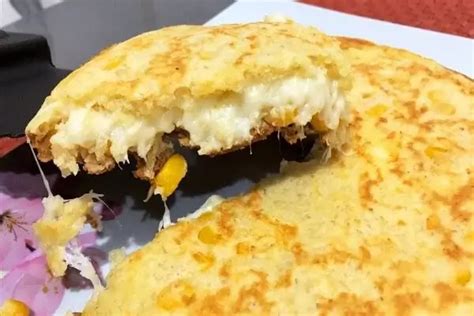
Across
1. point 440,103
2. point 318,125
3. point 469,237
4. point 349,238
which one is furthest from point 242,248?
point 440,103

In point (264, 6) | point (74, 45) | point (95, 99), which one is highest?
point (95, 99)

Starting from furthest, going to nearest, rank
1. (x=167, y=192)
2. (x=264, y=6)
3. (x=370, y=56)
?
1. (x=264, y=6)
2. (x=370, y=56)
3. (x=167, y=192)

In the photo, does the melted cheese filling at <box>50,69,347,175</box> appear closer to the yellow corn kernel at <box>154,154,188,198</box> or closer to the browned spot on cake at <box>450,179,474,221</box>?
the yellow corn kernel at <box>154,154,188,198</box>

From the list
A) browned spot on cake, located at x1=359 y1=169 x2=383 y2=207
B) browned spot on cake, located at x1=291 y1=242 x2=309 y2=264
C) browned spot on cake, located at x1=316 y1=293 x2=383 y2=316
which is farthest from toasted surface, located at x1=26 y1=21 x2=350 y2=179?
browned spot on cake, located at x1=316 y1=293 x2=383 y2=316

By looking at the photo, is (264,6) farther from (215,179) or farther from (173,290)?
(173,290)

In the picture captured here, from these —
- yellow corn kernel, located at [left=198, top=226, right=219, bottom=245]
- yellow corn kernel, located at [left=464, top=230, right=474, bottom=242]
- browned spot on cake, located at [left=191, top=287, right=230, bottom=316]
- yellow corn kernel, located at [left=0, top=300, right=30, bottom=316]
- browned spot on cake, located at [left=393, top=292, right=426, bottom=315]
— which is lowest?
yellow corn kernel, located at [left=0, top=300, right=30, bottom=316]

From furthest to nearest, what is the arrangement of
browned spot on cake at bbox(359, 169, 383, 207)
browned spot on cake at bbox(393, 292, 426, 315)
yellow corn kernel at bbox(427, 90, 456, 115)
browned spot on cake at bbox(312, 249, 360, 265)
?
1. yellow corn kernel at bbox(427, 90, 456, 115)
2. browned spot on cake at bbox(359, 169, 383, 207)
3. browned spot on cake at bbox(312, 249, 360, 265)
4. browned spot on cake at bbox(393, 292, 426, 315)

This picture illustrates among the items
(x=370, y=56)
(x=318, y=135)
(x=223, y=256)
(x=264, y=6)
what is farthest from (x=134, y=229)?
(x=264, y=6)

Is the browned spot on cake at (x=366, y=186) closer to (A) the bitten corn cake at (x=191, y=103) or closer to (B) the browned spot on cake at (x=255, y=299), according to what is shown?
(A) the bitten corn cake at (x=191, y=103)
